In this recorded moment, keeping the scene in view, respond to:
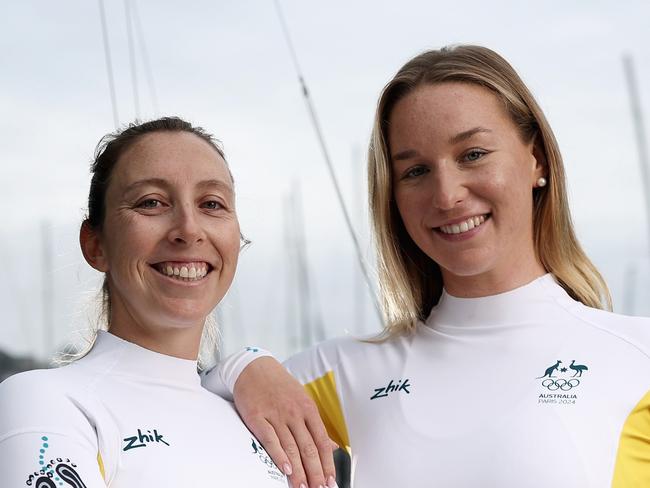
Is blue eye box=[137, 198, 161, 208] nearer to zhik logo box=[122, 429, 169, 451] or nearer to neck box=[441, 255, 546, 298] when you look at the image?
zhik logo box=[122, 429, 169, 451]

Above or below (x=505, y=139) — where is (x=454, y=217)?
below

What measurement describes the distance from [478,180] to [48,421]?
171 centimetres

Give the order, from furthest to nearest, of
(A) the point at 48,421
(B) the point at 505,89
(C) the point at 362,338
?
(C) the point at 362,338 → (B) the point at 505,89 → (A) the point at 48,421

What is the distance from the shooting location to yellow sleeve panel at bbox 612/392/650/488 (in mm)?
3260

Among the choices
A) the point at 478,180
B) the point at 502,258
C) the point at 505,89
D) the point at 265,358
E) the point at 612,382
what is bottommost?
the point at 612,382

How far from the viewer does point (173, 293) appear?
3100 millimetres

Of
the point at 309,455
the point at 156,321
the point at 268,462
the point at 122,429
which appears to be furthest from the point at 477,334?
the point at 122,429

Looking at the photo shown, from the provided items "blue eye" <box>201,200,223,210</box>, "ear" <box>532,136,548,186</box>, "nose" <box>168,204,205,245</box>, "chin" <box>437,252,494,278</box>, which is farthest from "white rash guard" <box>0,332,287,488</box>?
"ear" <box>532,136,548,186</box>

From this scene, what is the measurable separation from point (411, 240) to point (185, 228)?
1251 millimetres

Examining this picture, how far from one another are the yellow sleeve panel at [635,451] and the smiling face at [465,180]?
Result: 0.68 meters

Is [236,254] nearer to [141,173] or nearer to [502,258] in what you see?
[141,173]

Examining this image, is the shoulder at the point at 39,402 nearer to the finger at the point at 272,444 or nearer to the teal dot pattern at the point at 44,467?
the teal dot pattern at the point at 44,467

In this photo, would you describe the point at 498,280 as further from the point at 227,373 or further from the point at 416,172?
the point at 227,373

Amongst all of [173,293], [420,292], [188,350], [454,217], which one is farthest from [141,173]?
[420,292]
